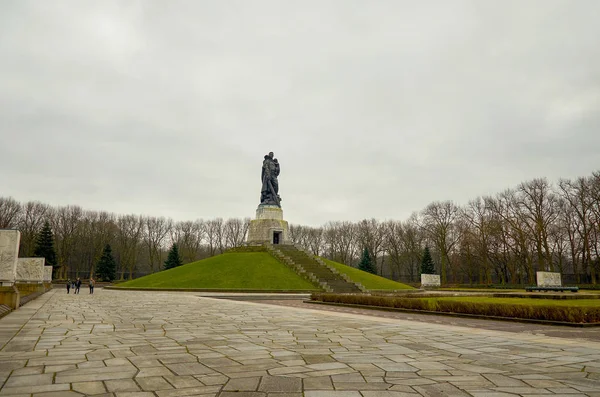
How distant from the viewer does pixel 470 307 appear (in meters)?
16.4

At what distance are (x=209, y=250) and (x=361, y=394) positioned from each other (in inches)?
3419

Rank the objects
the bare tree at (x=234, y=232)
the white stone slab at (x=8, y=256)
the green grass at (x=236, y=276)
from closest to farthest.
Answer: the white stone slab at (x=8, y=256), the green grass at (x=236, y=276), the bare tree at (x=234, y=232)

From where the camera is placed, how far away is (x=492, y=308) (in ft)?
51.6

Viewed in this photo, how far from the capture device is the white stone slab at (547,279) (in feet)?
123

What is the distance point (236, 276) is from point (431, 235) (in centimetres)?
4085

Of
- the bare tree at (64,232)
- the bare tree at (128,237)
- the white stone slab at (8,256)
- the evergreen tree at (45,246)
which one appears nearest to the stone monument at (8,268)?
the white stone slab at (8,256)

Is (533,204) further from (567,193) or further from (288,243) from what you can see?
(288,243)

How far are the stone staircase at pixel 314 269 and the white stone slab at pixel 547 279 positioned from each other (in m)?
16.4

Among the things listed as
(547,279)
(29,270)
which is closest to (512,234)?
(547,279)

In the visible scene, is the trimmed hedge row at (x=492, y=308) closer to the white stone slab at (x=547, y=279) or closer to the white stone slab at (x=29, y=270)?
the white stone slab at (x=547, y=279)

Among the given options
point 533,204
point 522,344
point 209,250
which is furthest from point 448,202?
point 522,344

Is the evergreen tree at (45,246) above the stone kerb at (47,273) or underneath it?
above

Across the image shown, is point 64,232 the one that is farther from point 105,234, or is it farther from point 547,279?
point 547,279

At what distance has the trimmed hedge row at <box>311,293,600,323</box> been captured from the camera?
44.0 feet
